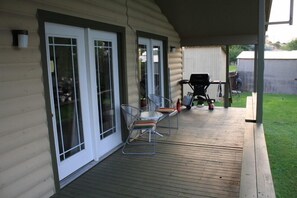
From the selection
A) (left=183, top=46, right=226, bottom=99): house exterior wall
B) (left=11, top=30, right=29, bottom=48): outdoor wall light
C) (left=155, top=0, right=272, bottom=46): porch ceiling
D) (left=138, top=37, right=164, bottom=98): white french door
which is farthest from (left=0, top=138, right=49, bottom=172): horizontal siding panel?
(left=183, top=46, right=226, bottom=99): house exterior wall

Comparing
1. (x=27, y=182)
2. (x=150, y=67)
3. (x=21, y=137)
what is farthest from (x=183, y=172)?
(x=150, y=67)

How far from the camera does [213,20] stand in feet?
22.8

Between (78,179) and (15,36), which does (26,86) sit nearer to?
(15,36)

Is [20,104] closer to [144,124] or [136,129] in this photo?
[136,129]

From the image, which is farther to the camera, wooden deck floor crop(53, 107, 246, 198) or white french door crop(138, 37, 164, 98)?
white french door crop(138, 37, 164, 98)

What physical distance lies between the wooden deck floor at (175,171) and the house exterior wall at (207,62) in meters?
7.48

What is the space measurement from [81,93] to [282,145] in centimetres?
444

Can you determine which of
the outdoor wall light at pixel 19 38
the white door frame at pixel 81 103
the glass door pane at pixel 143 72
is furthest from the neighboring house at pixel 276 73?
the outdoor wall light at pixel 19 38

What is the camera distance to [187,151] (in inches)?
178

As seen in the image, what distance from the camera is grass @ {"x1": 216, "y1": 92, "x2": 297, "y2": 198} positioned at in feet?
14.1

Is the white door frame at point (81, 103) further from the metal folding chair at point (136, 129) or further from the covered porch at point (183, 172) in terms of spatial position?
the metal folding chair at point (136, 129)

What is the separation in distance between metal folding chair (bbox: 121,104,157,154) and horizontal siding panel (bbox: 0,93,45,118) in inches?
71.5

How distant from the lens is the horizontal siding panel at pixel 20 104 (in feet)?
8.39

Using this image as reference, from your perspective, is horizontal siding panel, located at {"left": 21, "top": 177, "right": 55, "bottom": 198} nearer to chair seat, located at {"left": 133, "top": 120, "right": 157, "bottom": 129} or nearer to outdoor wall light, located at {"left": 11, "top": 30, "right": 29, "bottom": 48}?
outdoor wall light, located at {"left": 11, "top": 30, "right": 29, "bottom": 48}
